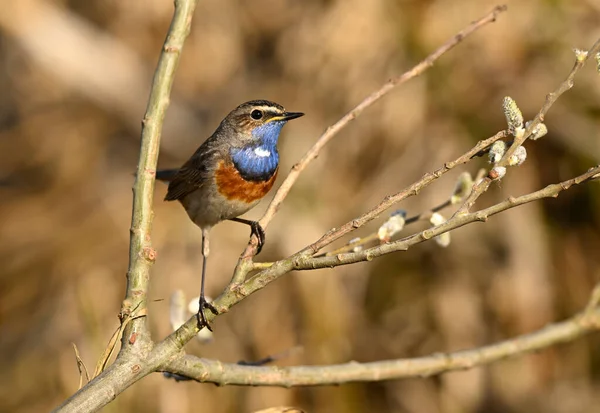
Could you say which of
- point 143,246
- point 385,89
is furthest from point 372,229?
point 143,246

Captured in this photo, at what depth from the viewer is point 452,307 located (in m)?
5.14

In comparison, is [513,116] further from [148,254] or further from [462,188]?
[148,254]

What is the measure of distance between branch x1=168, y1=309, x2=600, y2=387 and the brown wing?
1.47m

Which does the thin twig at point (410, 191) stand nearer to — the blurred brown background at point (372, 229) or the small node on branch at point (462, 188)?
the small node on branch at point (462, 188)

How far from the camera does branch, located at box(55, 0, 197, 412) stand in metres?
1.66

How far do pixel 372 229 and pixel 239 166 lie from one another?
Result: 1.80m

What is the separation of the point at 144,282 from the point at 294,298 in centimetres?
329

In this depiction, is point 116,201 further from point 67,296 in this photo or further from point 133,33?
point 133,33

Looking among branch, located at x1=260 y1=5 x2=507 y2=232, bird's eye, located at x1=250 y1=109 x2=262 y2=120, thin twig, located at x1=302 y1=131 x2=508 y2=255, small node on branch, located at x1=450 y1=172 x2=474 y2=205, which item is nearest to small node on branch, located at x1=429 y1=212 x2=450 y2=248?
small node on branch, located at x1=450 y1=172 x2=474 y2=205

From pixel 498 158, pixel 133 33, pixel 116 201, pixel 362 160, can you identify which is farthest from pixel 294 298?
pixel 498 158

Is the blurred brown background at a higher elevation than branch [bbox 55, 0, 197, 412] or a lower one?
higher

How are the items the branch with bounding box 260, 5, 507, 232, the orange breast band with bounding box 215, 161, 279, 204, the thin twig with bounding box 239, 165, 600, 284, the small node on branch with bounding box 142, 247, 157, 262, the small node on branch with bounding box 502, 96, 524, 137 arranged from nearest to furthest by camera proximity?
the thin twig with bounding box 239, 165, 600, 284, the small node on branch with bounding box 502, 96, 524, 137, the small node on branch with bounding box 142, 247, 157, 262, the branch with bounding box 260, 5, 507, 232, the orange breast band with bounding box 215, 161, 279, 204

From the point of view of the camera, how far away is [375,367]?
214 cm

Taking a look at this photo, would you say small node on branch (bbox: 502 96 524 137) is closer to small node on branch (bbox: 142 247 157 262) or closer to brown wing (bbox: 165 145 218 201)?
small node on branch (bbox: 142 247 157 262)
